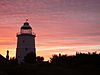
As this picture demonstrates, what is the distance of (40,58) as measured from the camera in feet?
179

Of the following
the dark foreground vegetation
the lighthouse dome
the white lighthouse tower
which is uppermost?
the lighthouse dome

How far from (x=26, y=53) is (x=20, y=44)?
1.91 m

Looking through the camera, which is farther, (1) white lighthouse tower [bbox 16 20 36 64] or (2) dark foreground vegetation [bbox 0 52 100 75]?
(1) white lighthouse tower [bbox 16 20 36 64]

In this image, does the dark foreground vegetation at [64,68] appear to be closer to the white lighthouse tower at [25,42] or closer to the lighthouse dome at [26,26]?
the white lighthouse tower at [25,42]

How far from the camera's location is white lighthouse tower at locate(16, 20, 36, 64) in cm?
5206

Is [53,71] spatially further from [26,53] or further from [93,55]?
[26,53]

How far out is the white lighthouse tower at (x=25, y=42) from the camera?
52.1 meters

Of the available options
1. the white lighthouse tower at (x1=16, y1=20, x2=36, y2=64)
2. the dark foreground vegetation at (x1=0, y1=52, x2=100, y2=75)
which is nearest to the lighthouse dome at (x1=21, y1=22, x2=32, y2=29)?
the white lighthouse tower at (x1=16, y1=20, x2=36, y2=64)

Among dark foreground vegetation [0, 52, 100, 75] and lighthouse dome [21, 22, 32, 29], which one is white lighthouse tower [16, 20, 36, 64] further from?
dark foreground vegetation [0, 52, 100, 75]

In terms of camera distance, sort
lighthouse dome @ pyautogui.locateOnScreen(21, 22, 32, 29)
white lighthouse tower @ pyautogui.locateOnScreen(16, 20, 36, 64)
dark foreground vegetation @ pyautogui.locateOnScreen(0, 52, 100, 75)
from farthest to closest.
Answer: lighthouse dome @ pyautogui.locateOnScreen(21, 22, 32, 29) < white lighthouse tower @ pyautogui.locateOnScreen(16, 20, 36, 64) < dark foreground vegetation @ pyautogui.locateOnScreen(0, 52, 100, 75)

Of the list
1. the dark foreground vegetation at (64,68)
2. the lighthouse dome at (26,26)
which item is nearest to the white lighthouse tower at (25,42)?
the lighthouse dome at (26,26)

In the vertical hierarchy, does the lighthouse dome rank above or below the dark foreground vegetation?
above

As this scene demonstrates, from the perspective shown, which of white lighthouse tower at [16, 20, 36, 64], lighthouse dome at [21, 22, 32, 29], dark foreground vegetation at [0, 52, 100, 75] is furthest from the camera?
lighthouse dome at [21, 22, 32, 29]

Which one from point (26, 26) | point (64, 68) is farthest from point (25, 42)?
point (64, 68)
